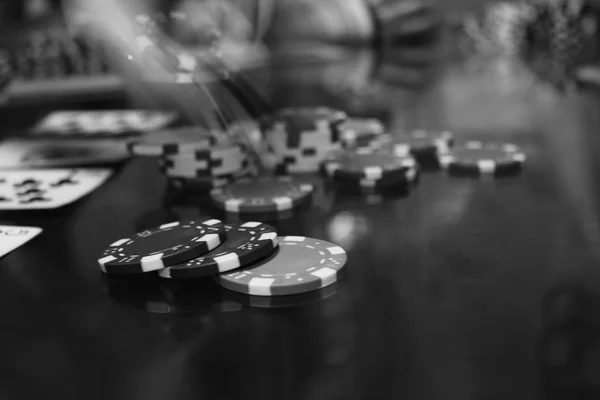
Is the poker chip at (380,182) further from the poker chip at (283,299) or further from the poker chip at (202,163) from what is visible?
the poker chip at (283,299)

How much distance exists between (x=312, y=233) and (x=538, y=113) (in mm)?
1411

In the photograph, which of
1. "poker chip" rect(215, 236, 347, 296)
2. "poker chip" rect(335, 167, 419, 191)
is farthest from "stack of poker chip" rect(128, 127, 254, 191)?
"poker chip" rect(215, 236, 347, 296)

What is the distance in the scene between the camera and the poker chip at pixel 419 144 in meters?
1.58

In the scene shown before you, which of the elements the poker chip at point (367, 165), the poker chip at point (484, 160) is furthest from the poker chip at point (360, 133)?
the poker chip at point (484, 160)

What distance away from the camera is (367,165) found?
4.43 ft

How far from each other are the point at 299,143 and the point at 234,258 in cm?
69

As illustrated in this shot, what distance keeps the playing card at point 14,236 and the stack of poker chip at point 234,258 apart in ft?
0.63

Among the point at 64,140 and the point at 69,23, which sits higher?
the point at 69,23

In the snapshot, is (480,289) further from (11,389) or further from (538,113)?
(538,113)

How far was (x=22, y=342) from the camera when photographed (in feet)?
2.23

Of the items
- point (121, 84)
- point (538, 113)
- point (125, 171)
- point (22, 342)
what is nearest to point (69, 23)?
point (121, 84)

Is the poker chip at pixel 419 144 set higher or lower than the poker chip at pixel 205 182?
lower

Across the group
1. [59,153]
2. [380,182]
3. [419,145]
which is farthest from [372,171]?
[59,153]

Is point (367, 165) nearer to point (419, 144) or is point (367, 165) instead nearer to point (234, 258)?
point (419, 144)
